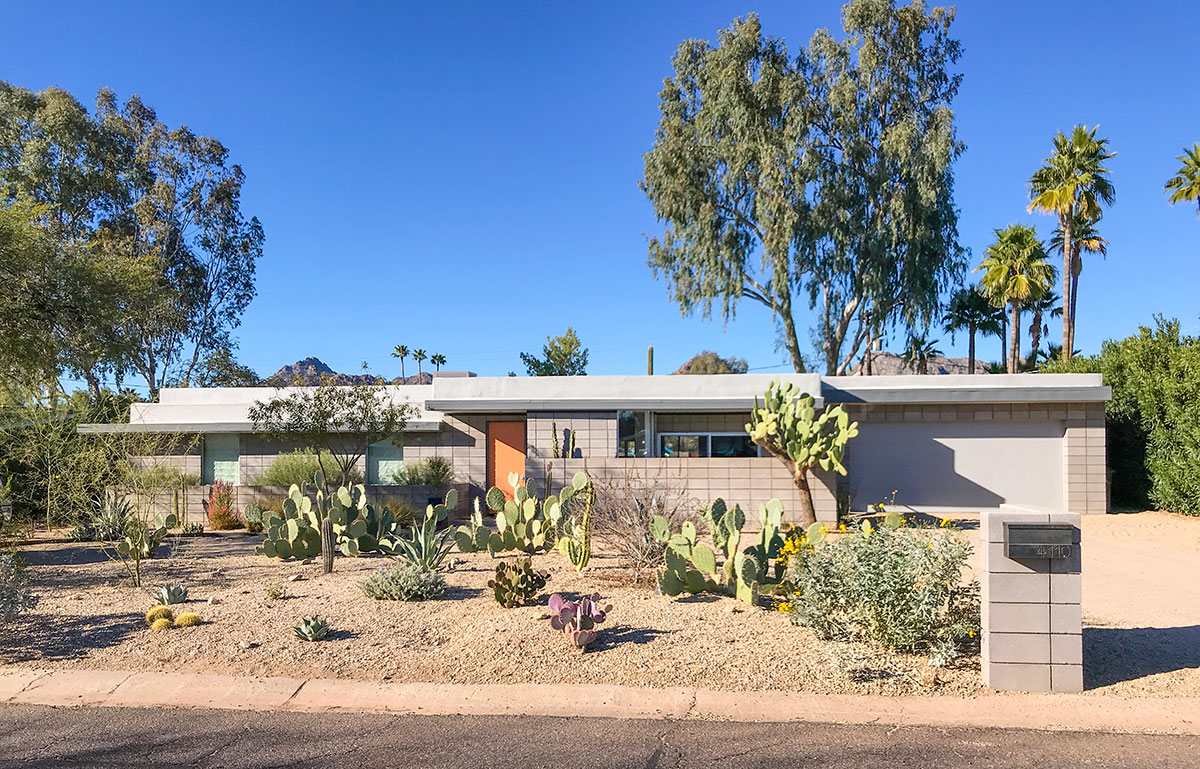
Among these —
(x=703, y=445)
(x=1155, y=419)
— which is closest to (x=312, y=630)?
(x=703, y=445)

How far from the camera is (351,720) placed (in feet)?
18.0

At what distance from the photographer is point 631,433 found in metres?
16.4

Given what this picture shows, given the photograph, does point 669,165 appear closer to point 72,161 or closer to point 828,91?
point 828,91

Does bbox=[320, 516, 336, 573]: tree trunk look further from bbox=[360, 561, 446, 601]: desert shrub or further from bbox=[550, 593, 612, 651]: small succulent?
bbox=[550, 593, 612, 651]: small succulent

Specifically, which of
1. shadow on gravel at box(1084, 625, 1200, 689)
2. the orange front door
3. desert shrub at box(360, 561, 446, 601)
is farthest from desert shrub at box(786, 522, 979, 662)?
the orange front door

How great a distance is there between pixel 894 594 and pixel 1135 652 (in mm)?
2194

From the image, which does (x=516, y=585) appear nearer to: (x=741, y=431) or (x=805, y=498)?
(x=805, y=498)

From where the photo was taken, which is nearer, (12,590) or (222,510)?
(12,590)

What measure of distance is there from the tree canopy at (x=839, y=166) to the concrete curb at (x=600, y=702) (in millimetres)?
20887

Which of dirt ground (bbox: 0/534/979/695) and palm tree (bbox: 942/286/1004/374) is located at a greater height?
palm tree (bbox: 942/286/1004/374)

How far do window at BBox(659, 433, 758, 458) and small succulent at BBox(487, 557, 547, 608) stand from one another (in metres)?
8.98

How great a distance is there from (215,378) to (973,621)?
115 feet

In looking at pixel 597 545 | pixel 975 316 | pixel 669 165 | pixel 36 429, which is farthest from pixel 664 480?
pixel 975 316

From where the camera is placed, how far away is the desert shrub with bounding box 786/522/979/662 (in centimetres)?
631
